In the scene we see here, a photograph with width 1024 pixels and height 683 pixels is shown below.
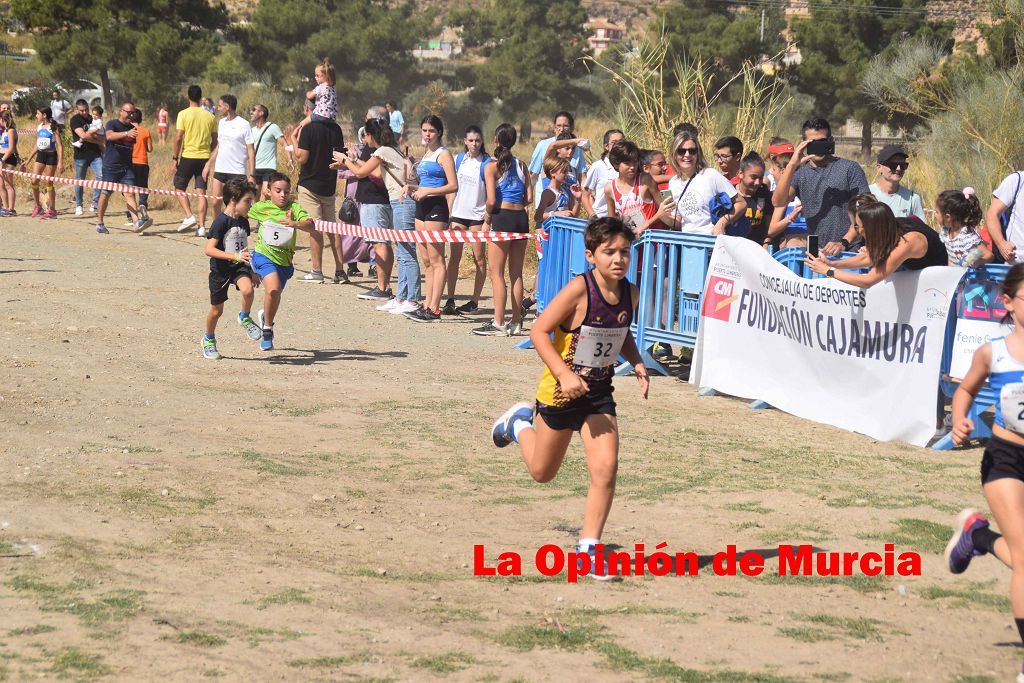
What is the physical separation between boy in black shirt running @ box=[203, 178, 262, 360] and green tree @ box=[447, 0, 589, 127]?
4860cm

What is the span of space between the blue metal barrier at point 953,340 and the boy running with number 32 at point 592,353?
343 centimetres

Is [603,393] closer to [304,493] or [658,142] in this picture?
[304,493]

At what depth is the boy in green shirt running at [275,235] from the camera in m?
11.5

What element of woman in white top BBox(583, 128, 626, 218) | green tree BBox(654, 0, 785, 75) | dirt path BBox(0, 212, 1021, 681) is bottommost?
dirt path BBox(0, 212, 1021, 681)

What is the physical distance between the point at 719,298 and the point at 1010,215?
2.30 m

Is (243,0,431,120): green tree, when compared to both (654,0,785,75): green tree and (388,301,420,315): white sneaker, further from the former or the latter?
(388,301,420,315): white sneaker

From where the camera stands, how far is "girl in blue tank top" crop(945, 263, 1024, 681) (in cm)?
517

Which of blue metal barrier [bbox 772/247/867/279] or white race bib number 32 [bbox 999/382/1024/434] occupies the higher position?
blue metal barrier [bbox 772/247/867/279]

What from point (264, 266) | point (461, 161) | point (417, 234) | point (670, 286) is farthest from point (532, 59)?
point (670, 286)

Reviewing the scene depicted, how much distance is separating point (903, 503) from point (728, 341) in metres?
3.38

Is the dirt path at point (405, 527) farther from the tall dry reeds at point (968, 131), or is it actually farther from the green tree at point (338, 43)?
the green tree at point (338, 43)

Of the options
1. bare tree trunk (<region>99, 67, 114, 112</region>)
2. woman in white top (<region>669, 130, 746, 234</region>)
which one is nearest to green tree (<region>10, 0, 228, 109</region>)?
bare tree trunk (<region>99, 67, 114, 112</region>)

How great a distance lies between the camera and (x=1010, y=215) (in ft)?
33.0

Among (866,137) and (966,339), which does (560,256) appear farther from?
(866,137)
